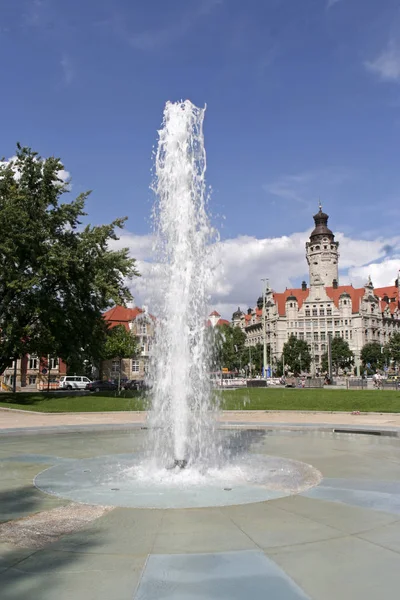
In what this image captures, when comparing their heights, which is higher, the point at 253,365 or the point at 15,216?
the point at 15,216

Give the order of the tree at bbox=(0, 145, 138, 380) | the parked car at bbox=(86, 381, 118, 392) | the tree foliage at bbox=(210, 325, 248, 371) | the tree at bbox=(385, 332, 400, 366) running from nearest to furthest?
the tree at bbox=(0, 145, 138, 380), the parked car at bbox=(86, 381, 118, 392), the tree at bbox=(385, 332, 400, 366), the tree foliage at bbox=(210, 325, 248, 371)

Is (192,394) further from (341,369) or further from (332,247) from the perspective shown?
(332,247)

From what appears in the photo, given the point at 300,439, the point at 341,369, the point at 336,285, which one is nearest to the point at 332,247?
the point at 336,285

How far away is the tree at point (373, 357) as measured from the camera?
105 metres

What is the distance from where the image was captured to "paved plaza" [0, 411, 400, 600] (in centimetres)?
414

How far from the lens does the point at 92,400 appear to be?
29.4 m

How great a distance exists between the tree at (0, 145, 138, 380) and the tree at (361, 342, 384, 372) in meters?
82.3

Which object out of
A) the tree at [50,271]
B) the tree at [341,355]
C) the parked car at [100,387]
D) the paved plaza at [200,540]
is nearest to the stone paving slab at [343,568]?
the paved plaza at [200,540]

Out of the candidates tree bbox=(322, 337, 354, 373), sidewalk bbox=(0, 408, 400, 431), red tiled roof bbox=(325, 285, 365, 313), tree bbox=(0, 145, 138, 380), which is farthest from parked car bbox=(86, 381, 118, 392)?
red tiled roof bbox=(325, 285, 365, 313)

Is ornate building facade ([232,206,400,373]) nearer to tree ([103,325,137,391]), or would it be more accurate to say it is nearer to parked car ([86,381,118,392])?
tree ([103,325,137,391])

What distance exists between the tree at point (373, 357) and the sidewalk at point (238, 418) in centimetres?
8793

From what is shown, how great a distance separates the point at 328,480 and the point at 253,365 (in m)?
114

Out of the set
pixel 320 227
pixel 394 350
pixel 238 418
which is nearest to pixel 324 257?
pixel 320 227

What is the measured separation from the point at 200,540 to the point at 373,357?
107 m
